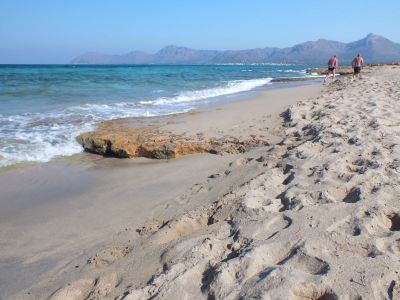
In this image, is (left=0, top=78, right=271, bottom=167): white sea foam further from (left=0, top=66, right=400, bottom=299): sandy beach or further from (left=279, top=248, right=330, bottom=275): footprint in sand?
(left=279, top=248, right=330, bottom=275): footprint in sand

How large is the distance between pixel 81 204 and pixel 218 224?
1.92 m

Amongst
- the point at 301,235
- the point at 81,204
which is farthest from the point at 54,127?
the point at 301,235

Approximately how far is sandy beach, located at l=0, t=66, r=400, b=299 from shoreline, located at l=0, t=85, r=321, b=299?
0.05 ft

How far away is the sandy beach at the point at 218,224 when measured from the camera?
234 cm

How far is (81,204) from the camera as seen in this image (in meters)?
4.38

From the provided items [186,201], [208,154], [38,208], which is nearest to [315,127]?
[208,154]

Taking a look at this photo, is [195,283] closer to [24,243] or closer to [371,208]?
[371,208]

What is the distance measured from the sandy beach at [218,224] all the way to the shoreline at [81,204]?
0.02 metres

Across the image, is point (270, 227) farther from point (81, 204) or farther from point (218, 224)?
point (81, 204)

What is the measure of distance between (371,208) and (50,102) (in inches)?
482

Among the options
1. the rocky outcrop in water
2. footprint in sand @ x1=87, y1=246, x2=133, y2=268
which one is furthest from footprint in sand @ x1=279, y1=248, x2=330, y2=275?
the rocky outcrop in water

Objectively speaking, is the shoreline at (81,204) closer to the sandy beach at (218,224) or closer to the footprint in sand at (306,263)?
the sandy beach at (218,224)

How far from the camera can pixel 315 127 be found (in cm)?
621

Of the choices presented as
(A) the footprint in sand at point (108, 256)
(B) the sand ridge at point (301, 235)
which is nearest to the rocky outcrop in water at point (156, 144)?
(B) the sand ridge at point (301, 235)
